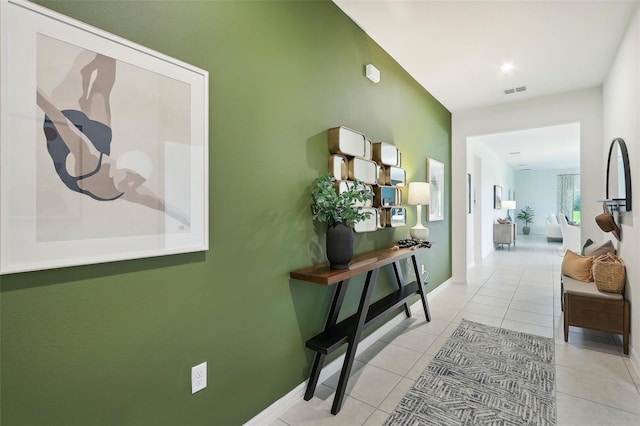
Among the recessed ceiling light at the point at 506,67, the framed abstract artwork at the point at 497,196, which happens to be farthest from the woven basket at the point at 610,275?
the framed abstract artwork at the point at 497,196

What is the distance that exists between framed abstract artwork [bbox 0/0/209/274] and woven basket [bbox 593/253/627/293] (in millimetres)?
3308

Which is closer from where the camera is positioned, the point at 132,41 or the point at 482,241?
the point at 132,41

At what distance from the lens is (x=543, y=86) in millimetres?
3783

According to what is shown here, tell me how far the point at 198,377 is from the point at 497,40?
3536 millimetres

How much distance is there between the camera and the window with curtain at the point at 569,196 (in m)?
10.7

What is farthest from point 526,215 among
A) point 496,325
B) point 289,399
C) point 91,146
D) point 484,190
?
point 91,146

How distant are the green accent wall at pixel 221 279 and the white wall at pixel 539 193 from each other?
12.1 meters

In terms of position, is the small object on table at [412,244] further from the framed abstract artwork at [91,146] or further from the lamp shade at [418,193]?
the framed abstract artwork at [91,146]

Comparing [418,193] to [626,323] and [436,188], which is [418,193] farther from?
[626,323]

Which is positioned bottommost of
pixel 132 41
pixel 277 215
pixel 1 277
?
pixel 1 277

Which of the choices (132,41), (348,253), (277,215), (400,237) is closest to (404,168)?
(400,237)

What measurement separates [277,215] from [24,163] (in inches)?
44.0

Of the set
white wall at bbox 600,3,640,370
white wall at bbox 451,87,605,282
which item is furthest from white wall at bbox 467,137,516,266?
white wall at bbox 600,3,640,370

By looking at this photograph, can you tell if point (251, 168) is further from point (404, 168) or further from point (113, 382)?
point (404, 168)
